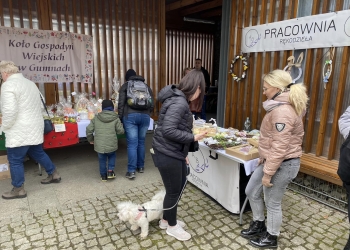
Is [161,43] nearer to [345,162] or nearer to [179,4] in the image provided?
[179,4]

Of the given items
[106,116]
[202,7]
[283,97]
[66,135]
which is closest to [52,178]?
[66,135]

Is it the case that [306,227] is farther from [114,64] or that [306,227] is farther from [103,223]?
[114,64]

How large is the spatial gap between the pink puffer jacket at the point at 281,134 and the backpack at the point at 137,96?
211cm

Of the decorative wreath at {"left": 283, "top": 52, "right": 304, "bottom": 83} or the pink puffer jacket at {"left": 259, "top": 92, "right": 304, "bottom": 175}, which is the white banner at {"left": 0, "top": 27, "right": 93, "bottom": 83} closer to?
the decorative wreath at {"left": 283, "top": 52, "right": 304, "bottom": 83}

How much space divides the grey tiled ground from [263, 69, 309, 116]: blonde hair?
56.6 inches

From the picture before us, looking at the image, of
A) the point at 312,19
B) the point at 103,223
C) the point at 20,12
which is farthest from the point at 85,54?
the point at 312,19

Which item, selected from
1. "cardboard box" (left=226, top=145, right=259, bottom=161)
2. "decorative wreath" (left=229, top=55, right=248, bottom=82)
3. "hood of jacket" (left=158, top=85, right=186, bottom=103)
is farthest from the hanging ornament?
"hood of jacket" (left=158, top=85, right=186, bottom=103)

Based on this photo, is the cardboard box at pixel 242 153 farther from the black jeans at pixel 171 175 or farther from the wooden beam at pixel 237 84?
the wooden beam at pixel 237 84

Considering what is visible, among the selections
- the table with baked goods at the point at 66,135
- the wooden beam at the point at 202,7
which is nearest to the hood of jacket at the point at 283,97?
the table with baked goods at the point at 66,135

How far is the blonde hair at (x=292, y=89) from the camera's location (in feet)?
6.97

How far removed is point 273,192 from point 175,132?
1040mm

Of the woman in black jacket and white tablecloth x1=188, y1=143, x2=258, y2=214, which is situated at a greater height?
the woman in black jacket

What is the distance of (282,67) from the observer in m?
3.88

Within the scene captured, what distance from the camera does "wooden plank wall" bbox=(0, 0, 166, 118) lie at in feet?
16.6
